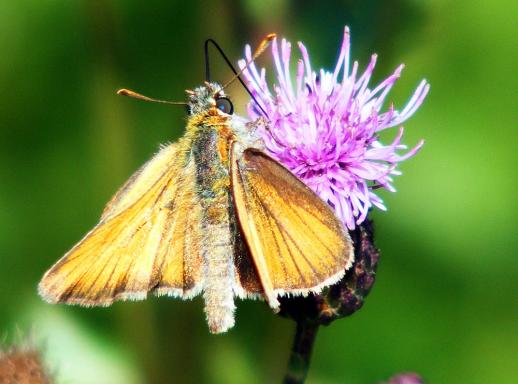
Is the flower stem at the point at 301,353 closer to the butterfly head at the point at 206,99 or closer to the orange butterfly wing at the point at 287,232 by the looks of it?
the orange butterfly wing at the point at 287,232

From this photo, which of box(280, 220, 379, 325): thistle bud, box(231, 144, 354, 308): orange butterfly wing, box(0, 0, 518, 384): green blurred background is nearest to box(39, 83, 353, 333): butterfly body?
box(231, 144, 354, 308): orange butterfly wing

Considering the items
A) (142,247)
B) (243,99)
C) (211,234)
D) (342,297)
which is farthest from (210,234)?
(243,99)

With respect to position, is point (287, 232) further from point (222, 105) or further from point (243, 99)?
point (243, 99)


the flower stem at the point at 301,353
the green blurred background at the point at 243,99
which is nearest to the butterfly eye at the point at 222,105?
the flower stem at the point at 301,353

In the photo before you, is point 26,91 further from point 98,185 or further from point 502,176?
point 502,176

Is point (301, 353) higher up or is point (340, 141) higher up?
point (340, 141)

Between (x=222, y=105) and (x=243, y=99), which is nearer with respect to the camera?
(x=222, y=105)

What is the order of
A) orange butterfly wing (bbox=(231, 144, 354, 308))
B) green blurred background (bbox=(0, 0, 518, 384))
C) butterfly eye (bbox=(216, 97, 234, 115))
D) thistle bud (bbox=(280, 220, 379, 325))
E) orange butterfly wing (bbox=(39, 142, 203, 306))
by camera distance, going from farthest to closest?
green blurred background (bbox=(0, 0, 518, 384)), butterfly eye (bbox=(216, 97, 234, 115)), thistle bud (bbox=(280, 220, 379, 325)), orange butterfly wing (bbox=(39, 142, 203, 306)), orange butterfly wing (bbox=(231, 144, 354, 308))

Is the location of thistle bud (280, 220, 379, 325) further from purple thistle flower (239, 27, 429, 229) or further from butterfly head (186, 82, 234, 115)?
butterfly head (186, 82, 234, 115)
